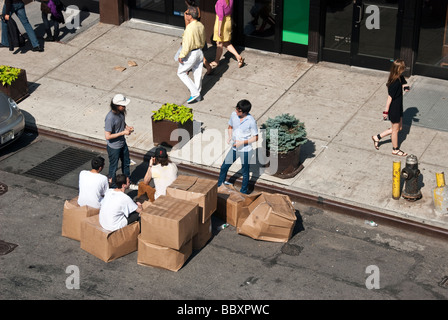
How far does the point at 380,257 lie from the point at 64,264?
14.9 ft

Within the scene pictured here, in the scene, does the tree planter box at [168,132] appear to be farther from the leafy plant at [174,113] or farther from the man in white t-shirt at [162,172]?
the man in white t-shirt at [162,172]

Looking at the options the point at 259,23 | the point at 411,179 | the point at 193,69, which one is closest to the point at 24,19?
the point at 193,69

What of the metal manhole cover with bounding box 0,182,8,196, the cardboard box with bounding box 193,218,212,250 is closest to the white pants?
the metal manhole cover with bounding box 0,182,8,196

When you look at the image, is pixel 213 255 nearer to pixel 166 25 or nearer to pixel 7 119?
pixel 7 119

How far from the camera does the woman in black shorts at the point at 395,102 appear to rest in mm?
13438

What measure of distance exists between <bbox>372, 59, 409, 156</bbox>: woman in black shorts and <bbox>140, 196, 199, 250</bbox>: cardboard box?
4322 millimetres

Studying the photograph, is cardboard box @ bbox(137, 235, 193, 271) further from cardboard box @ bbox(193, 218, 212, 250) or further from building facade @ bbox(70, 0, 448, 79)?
building facade @ bbox(70, 0, 448, 79)

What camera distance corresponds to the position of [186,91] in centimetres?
1669

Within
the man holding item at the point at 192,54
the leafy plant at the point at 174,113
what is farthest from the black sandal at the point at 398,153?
the man holding item at the point at 192,54

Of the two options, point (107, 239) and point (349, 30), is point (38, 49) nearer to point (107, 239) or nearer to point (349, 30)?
point (349, 30)

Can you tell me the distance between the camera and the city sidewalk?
44.7 feet

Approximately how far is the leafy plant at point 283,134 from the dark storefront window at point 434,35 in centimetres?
424

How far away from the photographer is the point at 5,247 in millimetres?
11953
